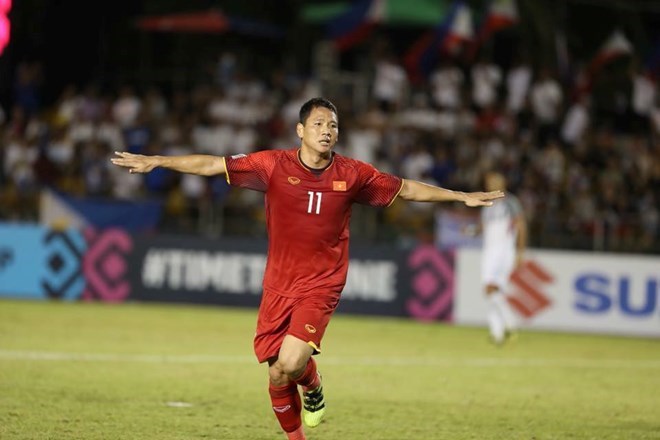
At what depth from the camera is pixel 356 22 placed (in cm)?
2711

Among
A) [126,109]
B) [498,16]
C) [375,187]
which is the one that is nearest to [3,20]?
[126,109]

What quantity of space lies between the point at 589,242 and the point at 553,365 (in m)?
6.74

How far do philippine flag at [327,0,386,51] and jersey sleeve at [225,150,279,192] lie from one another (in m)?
19.0

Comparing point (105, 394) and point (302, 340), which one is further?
point (105, 394)

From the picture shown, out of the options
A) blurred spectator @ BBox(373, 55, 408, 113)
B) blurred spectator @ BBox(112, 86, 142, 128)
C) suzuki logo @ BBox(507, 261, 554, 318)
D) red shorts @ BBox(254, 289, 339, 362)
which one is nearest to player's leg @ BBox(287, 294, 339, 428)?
red shorts @ BBox(254, 289, 339, 362)

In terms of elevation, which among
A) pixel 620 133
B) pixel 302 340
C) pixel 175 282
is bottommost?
pixel 175 282

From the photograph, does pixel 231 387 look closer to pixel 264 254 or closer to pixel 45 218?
pixel 264 254

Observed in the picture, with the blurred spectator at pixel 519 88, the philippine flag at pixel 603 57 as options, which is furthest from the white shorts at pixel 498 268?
the philippine flag at pixel 603 57

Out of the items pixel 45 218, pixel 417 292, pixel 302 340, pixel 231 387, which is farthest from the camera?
pixel 45 218

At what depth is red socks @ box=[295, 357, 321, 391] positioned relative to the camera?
26.6 ft

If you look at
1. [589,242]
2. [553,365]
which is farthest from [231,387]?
[589,242]

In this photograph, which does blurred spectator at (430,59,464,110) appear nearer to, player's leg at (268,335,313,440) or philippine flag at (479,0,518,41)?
philippine flag at (479,0,518,41)

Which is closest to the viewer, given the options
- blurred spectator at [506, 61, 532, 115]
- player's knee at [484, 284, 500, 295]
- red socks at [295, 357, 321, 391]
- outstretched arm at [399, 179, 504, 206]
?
red socks at [295, 357, 321, 391]

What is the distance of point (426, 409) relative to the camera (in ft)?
35.1
